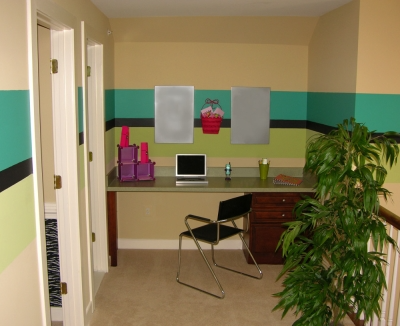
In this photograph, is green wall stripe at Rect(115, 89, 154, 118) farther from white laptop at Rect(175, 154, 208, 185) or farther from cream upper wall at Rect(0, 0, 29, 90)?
cream upper wall at Rect(0, 0, 29, 90)

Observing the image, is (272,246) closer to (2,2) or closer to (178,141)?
(178,141)

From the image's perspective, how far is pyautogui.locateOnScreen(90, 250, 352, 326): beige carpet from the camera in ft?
12.3

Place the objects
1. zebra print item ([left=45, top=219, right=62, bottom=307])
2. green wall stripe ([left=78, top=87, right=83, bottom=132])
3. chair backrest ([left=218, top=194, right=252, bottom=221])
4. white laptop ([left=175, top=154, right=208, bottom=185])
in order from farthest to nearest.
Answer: white laptop ([left=175, top=154, right=208, bottom=185]), chair backrest ([left=218, top=194, right=252, bottom=221]), zebra print item ([left=45, top=219, right=62, bottom=307]), green wall stripe ([left=78, top=87, right=83, bottom=132])

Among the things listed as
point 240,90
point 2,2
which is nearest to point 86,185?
point 2,2

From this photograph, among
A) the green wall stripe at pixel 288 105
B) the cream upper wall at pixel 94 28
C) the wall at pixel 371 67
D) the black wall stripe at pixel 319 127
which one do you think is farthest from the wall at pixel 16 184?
the green wall stripe at pixel 288 105

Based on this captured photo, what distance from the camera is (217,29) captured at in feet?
15.7

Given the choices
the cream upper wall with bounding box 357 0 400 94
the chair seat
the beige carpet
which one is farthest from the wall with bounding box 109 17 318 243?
the cream upper wall with bounding box 357 0 400 94

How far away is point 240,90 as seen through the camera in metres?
5.11

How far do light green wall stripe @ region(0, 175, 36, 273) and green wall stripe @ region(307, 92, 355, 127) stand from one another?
8.61 feet

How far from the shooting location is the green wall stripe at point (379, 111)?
3750mm

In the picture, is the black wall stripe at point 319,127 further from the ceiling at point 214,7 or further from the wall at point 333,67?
the ceiling at point 214,7

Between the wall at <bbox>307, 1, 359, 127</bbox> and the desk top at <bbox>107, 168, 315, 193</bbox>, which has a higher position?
the wall at <bbox>307, 1, 359, 127</bbox>

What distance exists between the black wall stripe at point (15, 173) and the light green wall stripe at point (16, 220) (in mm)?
22

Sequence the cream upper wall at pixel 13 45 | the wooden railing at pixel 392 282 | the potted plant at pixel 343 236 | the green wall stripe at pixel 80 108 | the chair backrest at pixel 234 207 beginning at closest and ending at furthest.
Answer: the cream upper wall at pixel 13 45, the potted plant at pixel 343 236, the wooden railing at pixel 392 282, the green wall stripe at pixel 80 108, the chair backrest at pixel 234 207
